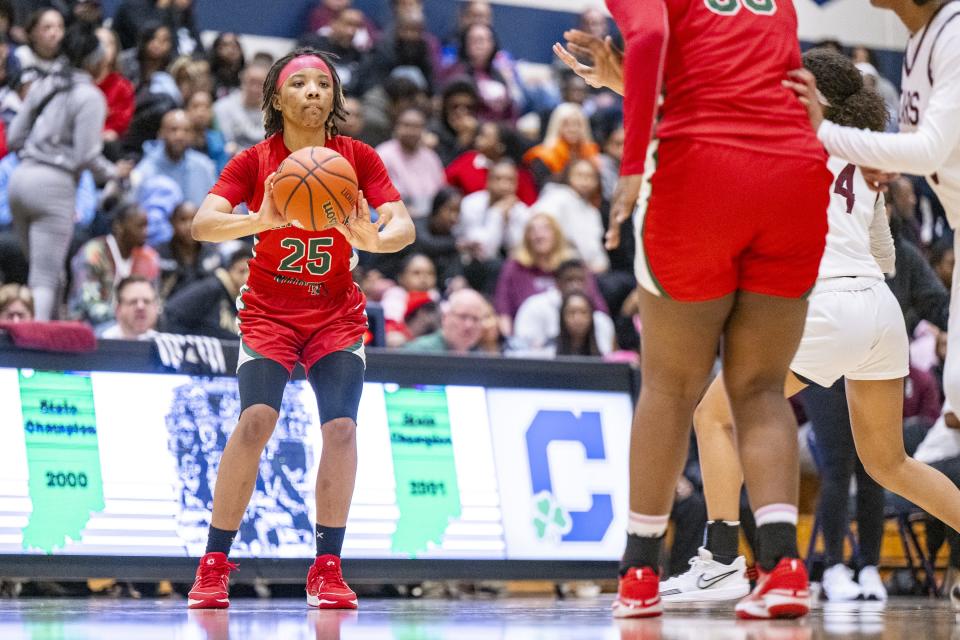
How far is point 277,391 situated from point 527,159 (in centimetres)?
869

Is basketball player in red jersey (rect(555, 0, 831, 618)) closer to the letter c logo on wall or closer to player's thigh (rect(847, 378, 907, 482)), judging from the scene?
player's thigh (rect(847, 378, 907, 482))

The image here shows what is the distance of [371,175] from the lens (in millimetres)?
5648

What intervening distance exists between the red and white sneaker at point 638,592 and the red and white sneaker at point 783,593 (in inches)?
12.1

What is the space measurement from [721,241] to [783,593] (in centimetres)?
103

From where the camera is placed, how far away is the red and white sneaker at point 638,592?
418cm

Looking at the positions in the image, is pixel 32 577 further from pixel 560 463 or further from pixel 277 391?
pixel 560 463

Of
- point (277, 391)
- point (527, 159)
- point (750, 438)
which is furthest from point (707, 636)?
point (527, 159)

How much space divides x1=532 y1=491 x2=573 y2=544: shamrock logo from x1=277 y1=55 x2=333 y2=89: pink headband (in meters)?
3.21

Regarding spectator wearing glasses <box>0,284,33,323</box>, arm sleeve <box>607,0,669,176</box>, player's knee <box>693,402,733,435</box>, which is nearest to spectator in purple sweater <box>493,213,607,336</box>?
spectator wearing glasses <box>0,284,33,323</box>

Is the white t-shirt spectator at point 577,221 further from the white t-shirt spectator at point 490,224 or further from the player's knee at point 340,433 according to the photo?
the player's knee at point 340,433

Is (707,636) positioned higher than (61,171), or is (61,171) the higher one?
(61,171)

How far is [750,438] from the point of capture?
13.5ft

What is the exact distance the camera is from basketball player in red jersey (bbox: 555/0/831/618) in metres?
3.97

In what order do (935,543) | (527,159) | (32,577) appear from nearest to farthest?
(32,577) → (935,543) → (527,159)
